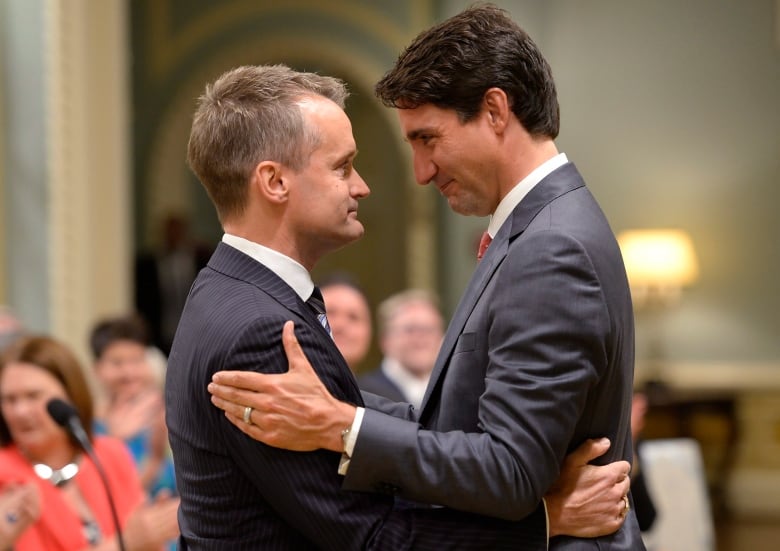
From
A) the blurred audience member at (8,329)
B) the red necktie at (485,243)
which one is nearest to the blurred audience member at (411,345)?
the blurred audience member at (8,329)

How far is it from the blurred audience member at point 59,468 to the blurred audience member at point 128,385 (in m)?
0.74

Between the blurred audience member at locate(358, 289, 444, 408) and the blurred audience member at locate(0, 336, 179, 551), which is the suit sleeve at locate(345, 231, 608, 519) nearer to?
the blurred audience member at locate(0, 336, 179, 551)

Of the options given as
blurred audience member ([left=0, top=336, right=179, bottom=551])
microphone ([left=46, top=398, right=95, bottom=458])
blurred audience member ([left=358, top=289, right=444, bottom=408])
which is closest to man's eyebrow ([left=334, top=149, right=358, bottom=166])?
microphone ([left=46, top=398, right=95, bottom=458])

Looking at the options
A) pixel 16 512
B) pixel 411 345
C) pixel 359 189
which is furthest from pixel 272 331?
pixel 411 345

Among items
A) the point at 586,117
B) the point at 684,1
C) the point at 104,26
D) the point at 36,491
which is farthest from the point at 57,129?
the point at 684,1

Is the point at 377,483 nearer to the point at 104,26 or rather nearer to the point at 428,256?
the point at 104,26

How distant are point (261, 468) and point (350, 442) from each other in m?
0.14

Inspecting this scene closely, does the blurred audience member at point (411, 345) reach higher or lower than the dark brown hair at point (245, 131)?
lower

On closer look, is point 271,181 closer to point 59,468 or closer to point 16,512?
point 16,512

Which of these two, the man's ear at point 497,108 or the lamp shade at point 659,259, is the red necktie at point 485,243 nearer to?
the man's ear at point 497,108

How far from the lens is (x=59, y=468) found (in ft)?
10.8

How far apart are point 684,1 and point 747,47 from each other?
1.85 feet

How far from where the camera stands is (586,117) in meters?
8.90

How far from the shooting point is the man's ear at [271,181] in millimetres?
1946
